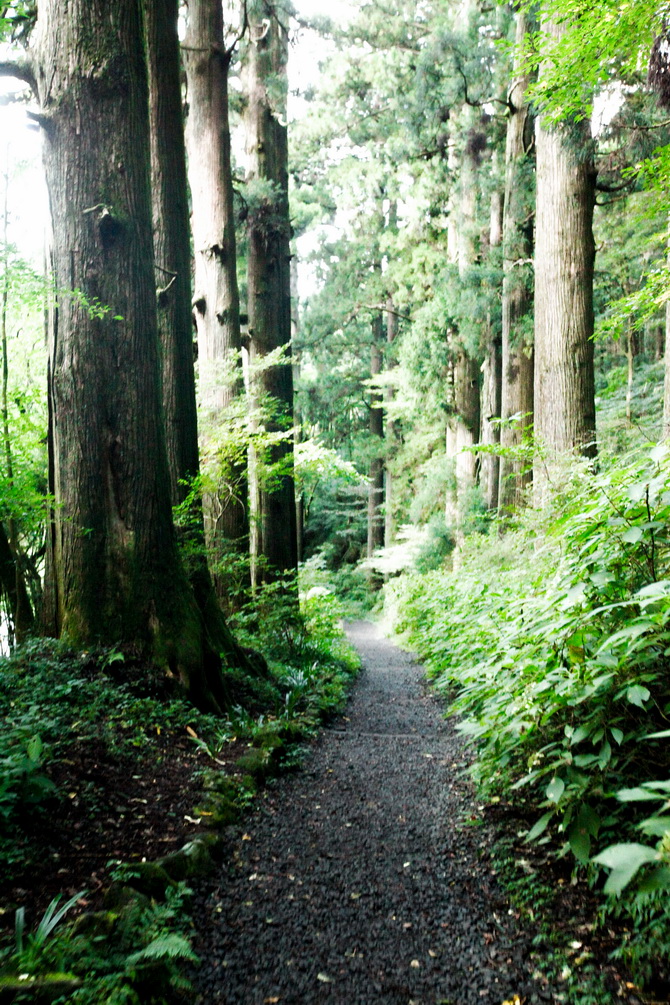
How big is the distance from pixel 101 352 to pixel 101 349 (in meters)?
0.02

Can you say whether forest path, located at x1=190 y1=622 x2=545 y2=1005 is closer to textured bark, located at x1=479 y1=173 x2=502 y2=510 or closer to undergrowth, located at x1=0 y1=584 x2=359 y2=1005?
undergrowth, located at x1=0 y1=584 x2=359 y2=1005

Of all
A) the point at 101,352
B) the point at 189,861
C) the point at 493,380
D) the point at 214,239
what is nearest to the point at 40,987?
the point at 189,861

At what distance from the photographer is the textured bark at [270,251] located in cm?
954

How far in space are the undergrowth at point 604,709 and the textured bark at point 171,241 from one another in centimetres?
379

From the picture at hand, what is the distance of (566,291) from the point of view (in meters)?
7.18

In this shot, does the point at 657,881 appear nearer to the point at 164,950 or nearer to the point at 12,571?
the point at 164,950

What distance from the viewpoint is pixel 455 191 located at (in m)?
15.4

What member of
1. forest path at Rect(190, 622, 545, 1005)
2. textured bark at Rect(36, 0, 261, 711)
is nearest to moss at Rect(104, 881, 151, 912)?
forest path at Rect(190, 622, 545, 1005)

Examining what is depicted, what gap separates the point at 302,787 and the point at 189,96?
9330 millimetres

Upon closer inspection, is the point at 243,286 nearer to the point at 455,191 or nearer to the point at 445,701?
the point at 455,191

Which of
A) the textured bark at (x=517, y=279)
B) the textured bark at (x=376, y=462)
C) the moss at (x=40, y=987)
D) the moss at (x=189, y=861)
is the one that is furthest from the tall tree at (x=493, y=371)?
the moss at (x=40, y=987)

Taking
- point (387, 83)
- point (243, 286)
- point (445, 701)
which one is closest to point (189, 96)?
point (243, 286)

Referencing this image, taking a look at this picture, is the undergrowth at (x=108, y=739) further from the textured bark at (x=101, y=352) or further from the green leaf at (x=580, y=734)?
the green leaf at (x=580, y=734)

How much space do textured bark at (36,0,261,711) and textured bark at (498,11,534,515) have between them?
7404 mm
